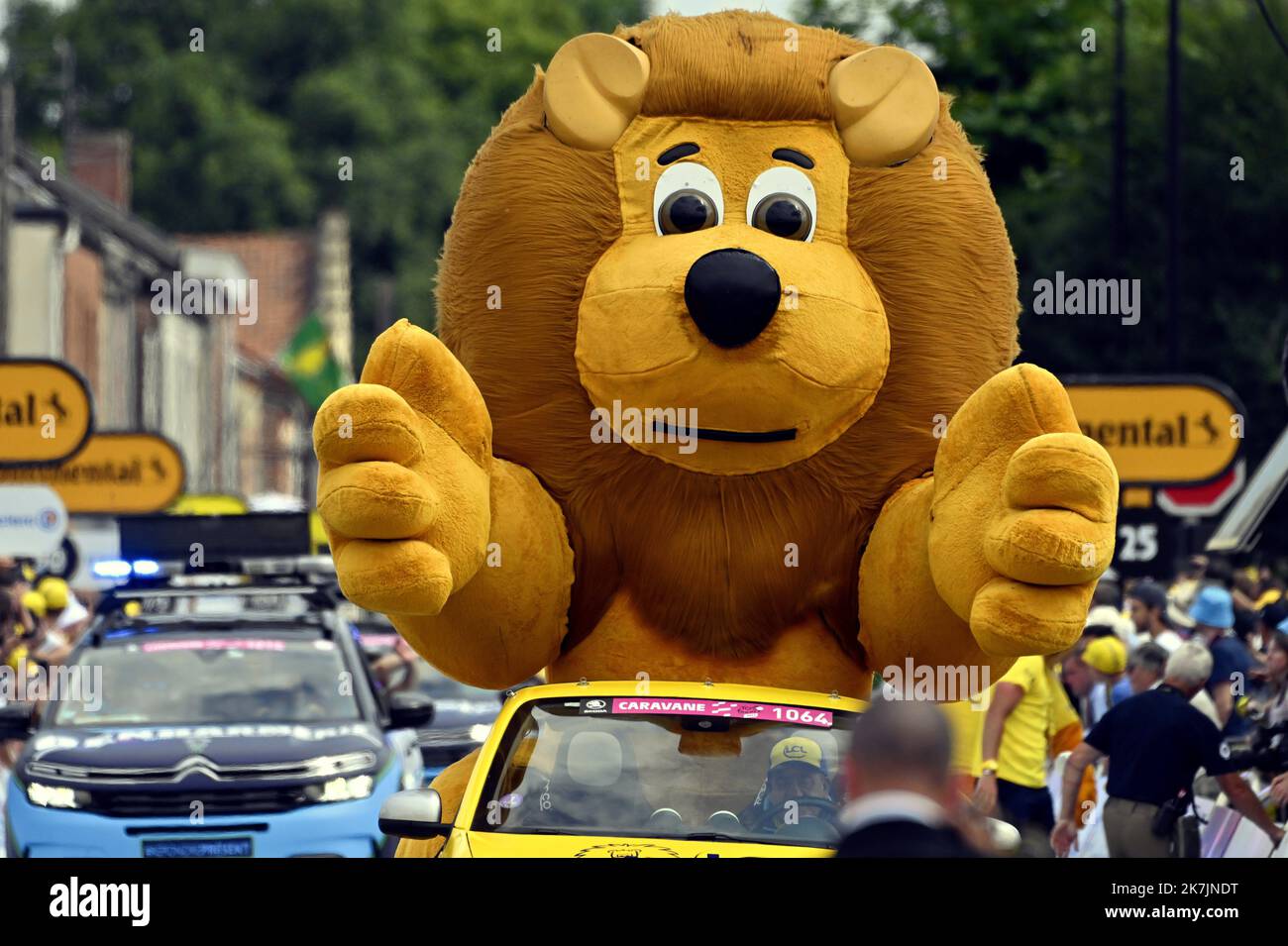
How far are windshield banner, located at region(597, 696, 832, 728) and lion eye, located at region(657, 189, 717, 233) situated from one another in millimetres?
1872

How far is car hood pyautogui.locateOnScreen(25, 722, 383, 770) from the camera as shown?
11.8 m

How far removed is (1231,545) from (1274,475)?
64cm

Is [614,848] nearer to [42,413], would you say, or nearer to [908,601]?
[908,601]

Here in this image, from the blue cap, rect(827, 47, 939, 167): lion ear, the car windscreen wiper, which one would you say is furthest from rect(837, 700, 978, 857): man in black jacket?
the blue cap

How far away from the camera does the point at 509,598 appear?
8930mm

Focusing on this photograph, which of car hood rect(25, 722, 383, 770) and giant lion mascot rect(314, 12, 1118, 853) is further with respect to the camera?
car hood rect(25, 722, 383, 770)

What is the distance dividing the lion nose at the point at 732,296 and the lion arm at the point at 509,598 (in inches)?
41.6

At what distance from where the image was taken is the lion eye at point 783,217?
29.2ft

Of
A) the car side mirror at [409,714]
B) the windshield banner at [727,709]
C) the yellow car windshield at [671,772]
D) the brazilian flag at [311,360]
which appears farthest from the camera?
the brazilian flag at [311,360]

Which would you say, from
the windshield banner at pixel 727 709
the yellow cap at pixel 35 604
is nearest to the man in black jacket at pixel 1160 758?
the windshield banner at pixel 727 709

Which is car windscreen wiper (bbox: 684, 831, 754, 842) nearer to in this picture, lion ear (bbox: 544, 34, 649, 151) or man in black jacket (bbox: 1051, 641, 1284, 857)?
lion ear (bbox: 544, 34, 649, 151)

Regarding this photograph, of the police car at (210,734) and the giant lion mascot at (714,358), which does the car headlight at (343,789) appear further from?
the giant lion mascot at (714,358)
